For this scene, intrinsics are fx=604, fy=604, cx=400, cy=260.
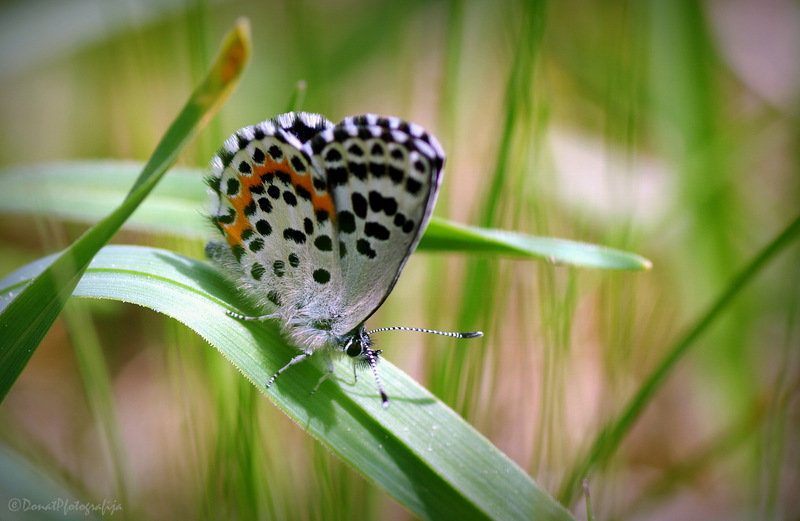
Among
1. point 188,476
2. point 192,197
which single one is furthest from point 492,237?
point 188,476

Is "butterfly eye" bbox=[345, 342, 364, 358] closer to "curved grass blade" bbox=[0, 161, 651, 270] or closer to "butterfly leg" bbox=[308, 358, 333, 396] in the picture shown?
"butterfly leg" bbox=[308, 358, 333, 396]

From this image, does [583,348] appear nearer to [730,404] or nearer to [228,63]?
[730,404]

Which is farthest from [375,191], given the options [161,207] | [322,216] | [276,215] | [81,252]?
[161,207]

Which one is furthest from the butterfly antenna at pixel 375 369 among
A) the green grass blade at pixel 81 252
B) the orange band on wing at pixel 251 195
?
the green grass blade at pixel 81 252

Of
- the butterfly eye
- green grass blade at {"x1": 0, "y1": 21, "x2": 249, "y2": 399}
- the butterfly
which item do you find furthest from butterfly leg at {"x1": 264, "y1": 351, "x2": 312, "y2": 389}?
green grass blade at {"x1": 0, "y1": 21, "x2": 249, "y2": 399}

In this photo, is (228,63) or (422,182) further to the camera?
(422,182)

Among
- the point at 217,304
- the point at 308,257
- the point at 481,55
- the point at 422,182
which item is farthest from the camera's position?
the point at 481,55
